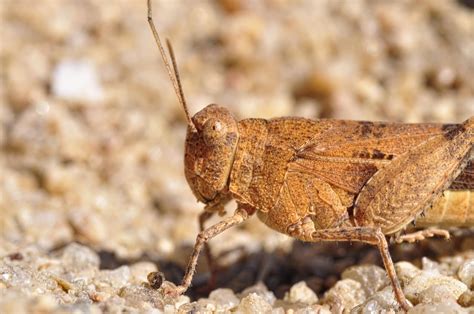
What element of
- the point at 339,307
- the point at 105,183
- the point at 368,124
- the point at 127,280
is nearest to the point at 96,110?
the point at 105,183

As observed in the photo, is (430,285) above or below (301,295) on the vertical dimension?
below

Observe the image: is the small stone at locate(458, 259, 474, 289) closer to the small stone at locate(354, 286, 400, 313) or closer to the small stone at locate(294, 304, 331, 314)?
the small stone at locate(354, 286, 400, 313)

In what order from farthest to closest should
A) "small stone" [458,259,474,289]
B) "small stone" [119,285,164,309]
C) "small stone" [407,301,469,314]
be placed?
"small stone" [458,259,474,289] < "small stone" [119,285,164,309] < "small stone" [407,301,469,314]

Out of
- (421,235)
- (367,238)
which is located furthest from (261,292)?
(421,235)

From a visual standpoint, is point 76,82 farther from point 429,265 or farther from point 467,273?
point 467,273

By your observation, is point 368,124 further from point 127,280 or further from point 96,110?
point 96,110

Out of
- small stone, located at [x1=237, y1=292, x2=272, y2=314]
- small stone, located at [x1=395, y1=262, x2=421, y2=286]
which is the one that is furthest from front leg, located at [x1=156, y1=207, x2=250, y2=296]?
small stone, located at [x1=395, y1=262, x2=421, y2=286]
